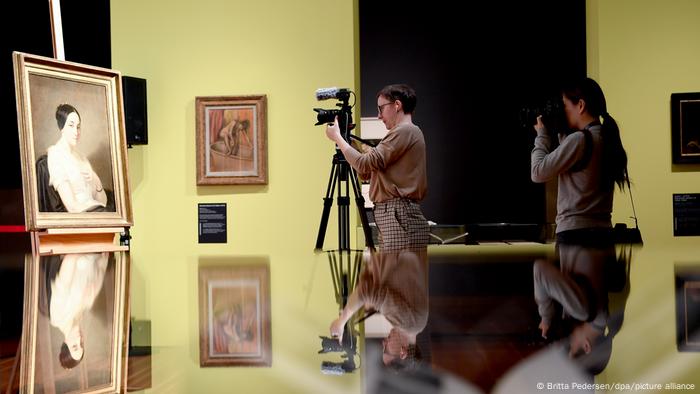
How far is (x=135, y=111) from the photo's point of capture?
5738 millimetres

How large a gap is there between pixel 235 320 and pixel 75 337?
0.67ft

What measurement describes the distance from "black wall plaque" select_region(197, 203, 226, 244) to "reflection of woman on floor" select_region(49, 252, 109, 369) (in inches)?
150

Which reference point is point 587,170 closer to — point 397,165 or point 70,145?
point 397,165

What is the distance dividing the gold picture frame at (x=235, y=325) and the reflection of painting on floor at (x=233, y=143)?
434cm

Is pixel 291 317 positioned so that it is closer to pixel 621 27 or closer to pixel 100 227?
pixel 100 227

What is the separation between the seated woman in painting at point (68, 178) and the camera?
263 cm

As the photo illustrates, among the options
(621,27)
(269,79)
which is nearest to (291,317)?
(269,79)

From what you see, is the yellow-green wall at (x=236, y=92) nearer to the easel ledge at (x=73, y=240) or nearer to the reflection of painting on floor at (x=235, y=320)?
the easel ledge at (x=73, y=240)

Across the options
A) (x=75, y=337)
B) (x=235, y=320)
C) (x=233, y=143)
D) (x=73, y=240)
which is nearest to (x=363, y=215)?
(x=73, y=240)

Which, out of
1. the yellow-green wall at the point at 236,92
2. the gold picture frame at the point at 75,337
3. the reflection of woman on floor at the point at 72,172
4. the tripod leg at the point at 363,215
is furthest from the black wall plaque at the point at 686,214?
the gold picture frame at the point at 75,337

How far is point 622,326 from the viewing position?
0.73 metres

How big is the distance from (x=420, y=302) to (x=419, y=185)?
82.0 inches

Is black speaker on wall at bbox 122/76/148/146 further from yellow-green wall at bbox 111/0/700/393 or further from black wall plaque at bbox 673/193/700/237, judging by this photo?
black wall plaque at bbox 673/193/700/237

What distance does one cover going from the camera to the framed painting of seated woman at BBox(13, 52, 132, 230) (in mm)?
2602
